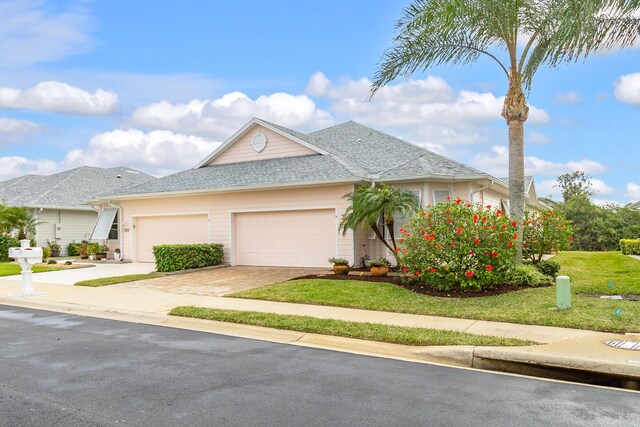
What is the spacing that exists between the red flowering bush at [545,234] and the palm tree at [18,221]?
23.8 meters

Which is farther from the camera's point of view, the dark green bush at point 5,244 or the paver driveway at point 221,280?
the dark green bush at point 5,244

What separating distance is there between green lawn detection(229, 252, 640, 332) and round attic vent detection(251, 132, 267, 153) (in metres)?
8.93

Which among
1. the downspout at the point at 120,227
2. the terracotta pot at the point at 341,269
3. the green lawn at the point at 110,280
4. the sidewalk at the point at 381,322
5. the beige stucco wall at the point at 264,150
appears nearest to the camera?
the sidewalk at the point at 381,322

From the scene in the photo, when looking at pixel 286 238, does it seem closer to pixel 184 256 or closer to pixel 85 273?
pixel 184 256

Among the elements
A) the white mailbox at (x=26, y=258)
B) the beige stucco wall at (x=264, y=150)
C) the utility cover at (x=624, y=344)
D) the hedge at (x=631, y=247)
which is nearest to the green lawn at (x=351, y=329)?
the utility cover at (x=624, y=344)

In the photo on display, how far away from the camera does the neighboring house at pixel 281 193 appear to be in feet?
53.5

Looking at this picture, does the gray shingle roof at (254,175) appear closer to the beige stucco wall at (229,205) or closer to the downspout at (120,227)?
the beige stucco wall at (229,205)

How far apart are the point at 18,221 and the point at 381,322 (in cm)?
2328

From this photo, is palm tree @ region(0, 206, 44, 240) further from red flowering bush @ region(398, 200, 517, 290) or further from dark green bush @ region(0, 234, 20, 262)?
red flowering bush @ region(398, 200, 517, 290)

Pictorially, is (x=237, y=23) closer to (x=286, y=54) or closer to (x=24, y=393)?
(x=286, y=54)

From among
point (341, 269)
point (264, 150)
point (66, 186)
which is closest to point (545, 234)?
→ point (341, 269)

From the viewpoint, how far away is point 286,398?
16.0ft

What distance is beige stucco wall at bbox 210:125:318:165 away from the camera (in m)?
19.8

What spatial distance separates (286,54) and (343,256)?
23.2 ft
